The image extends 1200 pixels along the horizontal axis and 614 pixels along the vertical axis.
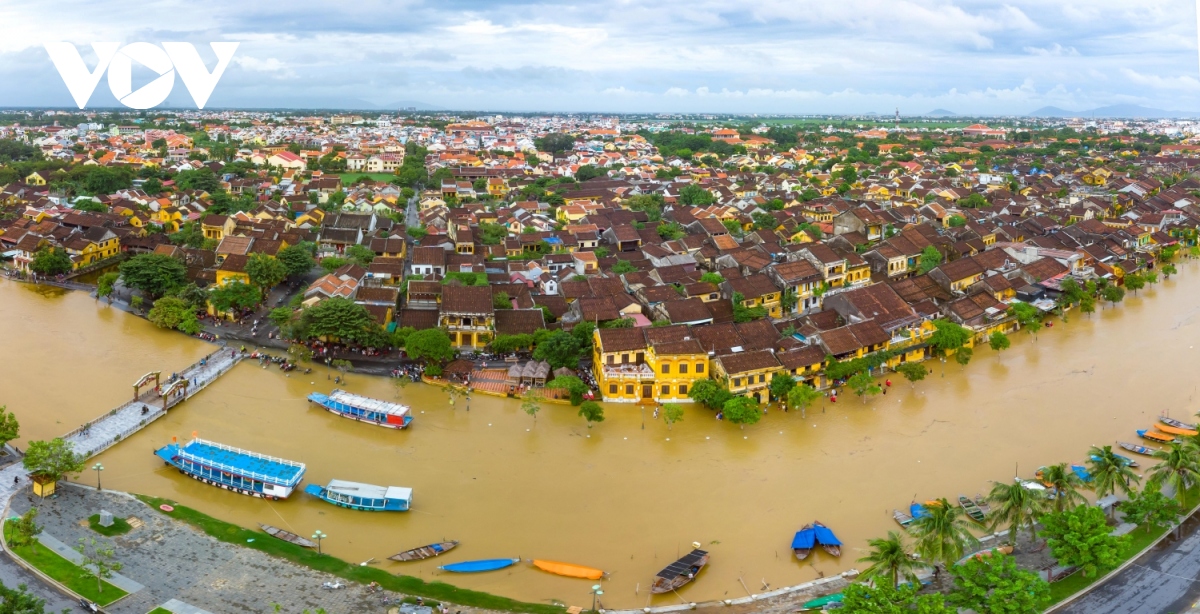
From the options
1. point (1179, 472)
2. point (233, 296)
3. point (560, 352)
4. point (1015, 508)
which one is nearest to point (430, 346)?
point (560, 352)

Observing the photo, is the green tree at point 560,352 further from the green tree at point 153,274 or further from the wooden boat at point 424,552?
the green tree at point 153,274

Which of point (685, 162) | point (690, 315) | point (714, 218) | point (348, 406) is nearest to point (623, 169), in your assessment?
point (685, 162)

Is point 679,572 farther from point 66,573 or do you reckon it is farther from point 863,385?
point 66,573

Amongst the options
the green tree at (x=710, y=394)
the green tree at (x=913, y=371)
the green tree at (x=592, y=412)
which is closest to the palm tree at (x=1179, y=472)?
the green tree at (x=913, y=371)

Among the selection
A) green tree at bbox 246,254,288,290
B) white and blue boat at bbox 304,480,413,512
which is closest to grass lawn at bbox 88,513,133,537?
white and blue boat at bbox 304,480,413,512

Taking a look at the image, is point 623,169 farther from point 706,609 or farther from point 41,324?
point 706,609

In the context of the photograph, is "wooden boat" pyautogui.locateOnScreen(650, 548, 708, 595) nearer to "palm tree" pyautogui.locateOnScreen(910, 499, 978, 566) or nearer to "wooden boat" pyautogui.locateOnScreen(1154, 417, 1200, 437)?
"palm tree" pyautogui.locateOnScreen(910, 499, 978, 566)
